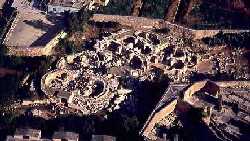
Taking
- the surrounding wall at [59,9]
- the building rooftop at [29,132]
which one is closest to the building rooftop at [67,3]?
the surrounding wall at [59,9]

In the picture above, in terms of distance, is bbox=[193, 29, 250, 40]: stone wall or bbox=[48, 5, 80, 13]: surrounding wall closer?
bbox=[193, 29, 250, 40]: stone wall

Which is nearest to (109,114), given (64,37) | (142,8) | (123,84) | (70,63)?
(123,84)

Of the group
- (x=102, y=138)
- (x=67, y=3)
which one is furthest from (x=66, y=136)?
(x=67, y=3)

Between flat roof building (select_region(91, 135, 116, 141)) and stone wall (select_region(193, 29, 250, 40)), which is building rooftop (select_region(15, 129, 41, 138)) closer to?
flat roof building (select_region(91, 135, 116, 141))

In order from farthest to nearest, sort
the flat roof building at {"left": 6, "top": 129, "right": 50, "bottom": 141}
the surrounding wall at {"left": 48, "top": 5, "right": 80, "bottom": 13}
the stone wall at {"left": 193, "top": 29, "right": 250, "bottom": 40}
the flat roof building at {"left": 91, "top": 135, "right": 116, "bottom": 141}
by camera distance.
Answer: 1. the surrounding wall at {"left": 48, "top": 5, "right": 80, "bottom": 13}
2. the stone wall at {"left": 193, "top": 29, "right": 250, "bottom": 40}
3. the flat roof building at {"left": 91, "top": 135, "right": 116, "bottom": 141}
4. the flat roof building at {"left": 6, "top": 129, "right": 50, "bottom": 141}

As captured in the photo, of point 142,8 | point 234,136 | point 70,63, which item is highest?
point 142,8

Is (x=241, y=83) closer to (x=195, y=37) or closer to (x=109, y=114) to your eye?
(x=195, y=37)

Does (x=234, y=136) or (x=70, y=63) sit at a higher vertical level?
(x=70, y=63)

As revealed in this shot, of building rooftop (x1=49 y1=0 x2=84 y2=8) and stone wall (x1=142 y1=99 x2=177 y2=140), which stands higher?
building rooftop (x1=49 y1=0 x2=84 y2=8)

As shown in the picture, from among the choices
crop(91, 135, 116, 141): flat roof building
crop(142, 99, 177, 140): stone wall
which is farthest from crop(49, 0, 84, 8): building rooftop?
crop(91, 135, 116, 141): flat roof building

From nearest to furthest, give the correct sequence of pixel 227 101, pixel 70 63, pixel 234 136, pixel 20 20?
pixel 234 136, pixel 227 101, pixel 70 63, pixel 20 20

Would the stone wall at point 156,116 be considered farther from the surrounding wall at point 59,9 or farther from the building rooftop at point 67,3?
the building rooftop at point 67,3
